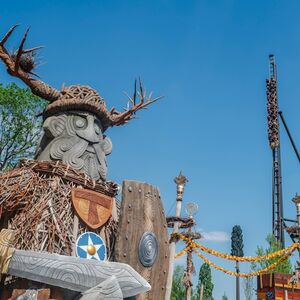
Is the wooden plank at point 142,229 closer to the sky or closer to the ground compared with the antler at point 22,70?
closer to the ground

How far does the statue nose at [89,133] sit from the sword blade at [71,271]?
2516 mm

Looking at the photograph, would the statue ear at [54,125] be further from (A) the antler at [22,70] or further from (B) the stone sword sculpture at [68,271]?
(B) the stone sword sculpture at [68,271]

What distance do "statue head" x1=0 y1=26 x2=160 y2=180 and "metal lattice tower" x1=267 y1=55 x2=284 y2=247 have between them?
52.9 ft

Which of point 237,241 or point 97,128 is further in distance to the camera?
point 237,241

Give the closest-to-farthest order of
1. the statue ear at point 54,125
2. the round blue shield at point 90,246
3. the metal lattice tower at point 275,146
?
the round blue shield at point 90,246
the statue ear at point 54,125
the metal lattice tower at point 275,146

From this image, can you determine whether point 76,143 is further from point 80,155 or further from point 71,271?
point 71,271

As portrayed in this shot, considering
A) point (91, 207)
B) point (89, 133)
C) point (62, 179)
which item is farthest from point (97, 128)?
point (91, 207)

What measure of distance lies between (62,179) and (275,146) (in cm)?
1836

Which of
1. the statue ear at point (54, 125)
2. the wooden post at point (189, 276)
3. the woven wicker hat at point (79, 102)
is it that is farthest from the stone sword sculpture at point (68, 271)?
the wooden post at point (189, 276)

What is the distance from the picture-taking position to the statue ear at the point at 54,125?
7238 mm

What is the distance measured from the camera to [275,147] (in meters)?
23.2

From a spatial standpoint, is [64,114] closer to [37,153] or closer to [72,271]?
[37,153]

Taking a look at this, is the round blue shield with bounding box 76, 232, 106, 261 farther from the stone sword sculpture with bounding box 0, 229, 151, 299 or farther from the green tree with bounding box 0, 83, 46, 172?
the green tree with bounding box 0, 83, 46, 172

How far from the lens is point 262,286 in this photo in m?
17.3
